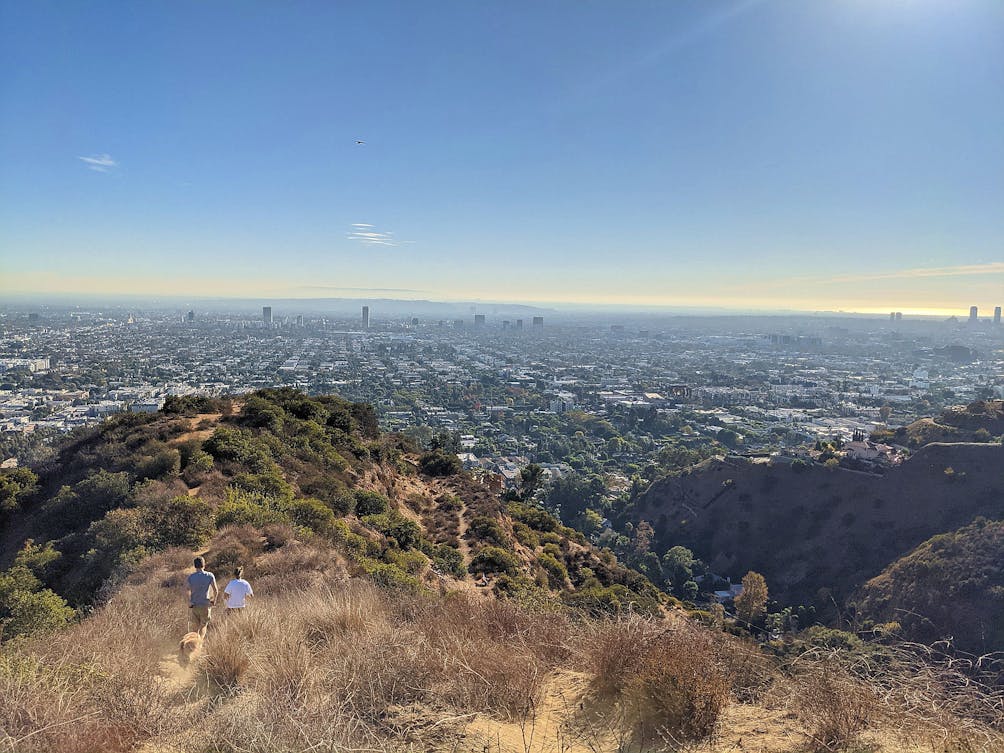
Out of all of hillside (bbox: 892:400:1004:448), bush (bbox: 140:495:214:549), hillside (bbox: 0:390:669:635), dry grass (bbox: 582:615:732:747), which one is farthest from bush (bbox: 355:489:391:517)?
hillside (bbox: 892:400:1004:448)

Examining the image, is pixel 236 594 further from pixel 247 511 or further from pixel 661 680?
pixel 661 680

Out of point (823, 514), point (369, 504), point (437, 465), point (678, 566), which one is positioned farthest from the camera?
point (823, 514)

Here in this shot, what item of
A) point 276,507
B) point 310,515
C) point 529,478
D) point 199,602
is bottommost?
point 529,478

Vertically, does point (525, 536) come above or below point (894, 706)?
below

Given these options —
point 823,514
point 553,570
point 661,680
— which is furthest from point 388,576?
point 823,514

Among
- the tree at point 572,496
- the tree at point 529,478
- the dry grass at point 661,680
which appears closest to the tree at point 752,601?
the tree at point 529,478

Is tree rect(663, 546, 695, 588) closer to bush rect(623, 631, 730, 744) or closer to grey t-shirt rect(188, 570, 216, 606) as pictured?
bush rect(623, 631, 730, 744)
